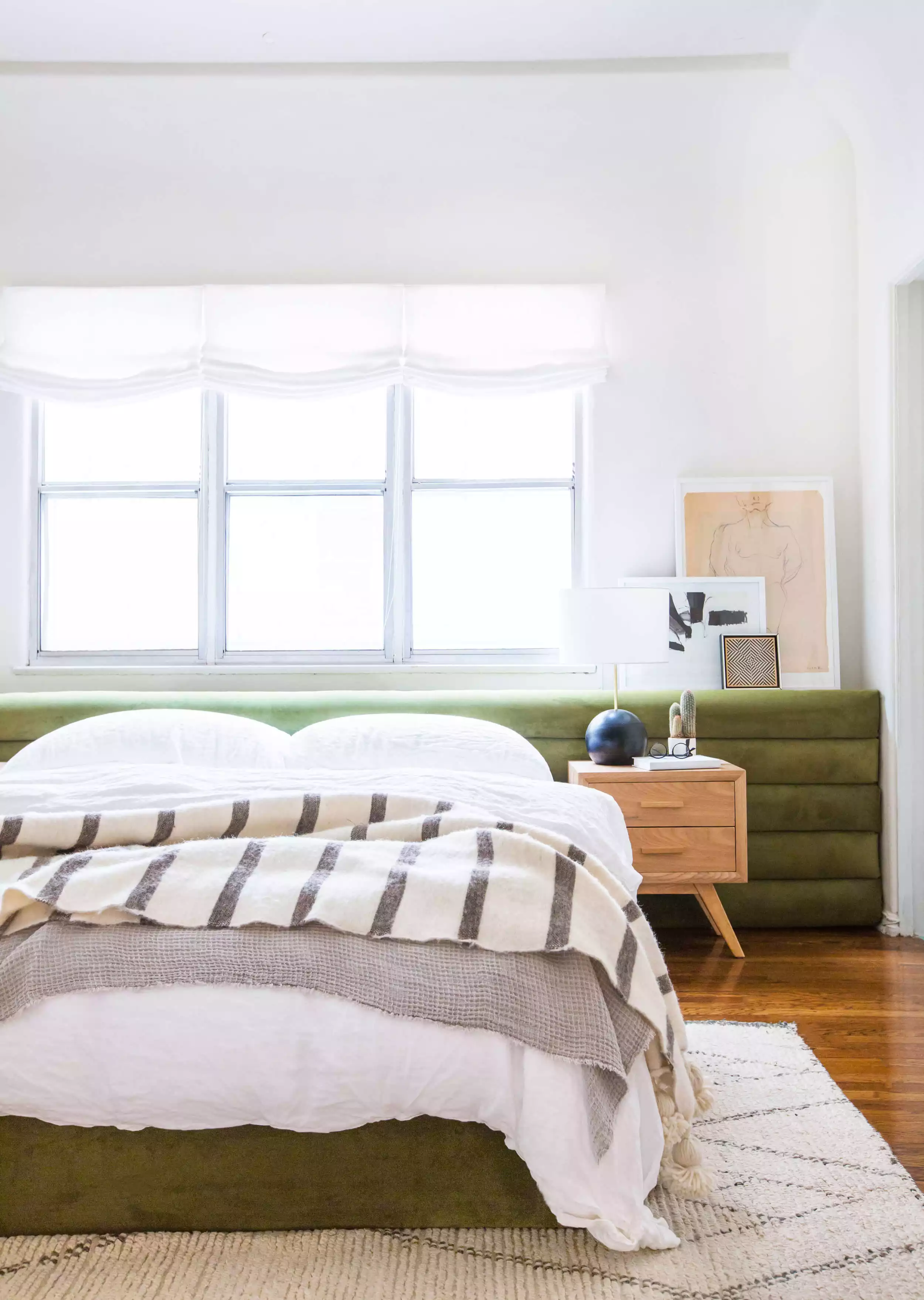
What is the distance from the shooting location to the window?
3.51 m

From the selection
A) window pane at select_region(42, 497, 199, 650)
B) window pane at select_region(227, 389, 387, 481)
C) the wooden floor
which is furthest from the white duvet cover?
window pane at select_region(227, 389, 387, 481)

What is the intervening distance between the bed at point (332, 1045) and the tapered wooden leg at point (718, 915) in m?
1.36

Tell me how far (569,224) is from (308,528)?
149cm

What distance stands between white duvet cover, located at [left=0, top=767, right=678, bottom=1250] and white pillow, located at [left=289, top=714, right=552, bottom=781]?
4.17 feet

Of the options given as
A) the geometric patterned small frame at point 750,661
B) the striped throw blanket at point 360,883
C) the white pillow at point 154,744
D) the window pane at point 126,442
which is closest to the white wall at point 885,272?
the geometric patterned small frame at point 750,661

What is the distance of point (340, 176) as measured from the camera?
3.44 metres

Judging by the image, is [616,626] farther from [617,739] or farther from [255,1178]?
[255,1178]

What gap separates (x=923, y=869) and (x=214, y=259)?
3.28 meters

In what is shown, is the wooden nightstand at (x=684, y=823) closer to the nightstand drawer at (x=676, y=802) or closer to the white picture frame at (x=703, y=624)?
Answer: the nightstand drawer at (x=676, y=802)

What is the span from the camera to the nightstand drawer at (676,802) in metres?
2.74

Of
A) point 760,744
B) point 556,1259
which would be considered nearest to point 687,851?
point 760,744

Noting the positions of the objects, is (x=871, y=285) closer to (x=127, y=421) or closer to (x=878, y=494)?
(x=878, y=494)

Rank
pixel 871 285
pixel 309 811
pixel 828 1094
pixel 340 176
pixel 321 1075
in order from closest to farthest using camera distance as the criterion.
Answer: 1. pixel 321 1075
2. pixel 309 811
3. pixel 828 1094
4. pixel 871 285
5. pixel 340 176

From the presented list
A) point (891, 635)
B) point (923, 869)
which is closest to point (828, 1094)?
point (923, 869)
